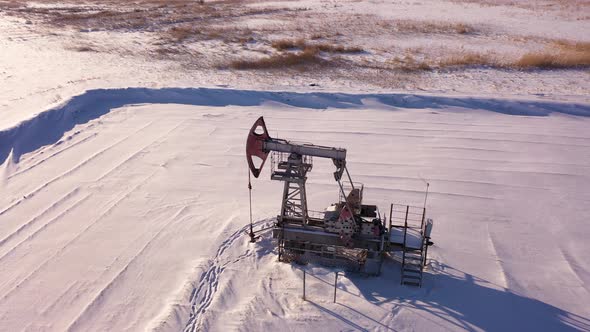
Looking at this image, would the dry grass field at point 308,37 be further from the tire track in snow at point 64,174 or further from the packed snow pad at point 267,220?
the tire track in snow at point 64,174

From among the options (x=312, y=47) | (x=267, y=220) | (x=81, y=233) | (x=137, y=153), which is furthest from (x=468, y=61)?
(x=81, y=233)

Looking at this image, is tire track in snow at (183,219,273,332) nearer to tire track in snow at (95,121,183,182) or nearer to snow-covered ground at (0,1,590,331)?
snow-covered ground at (0,1,590,331)

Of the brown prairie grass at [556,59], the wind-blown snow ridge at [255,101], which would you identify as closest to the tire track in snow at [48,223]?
the wind-blown snow ridge at [255,101]

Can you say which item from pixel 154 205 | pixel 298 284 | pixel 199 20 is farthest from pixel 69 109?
pixel 199 20

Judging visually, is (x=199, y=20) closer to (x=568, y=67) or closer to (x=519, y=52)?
(x=519, y=52)

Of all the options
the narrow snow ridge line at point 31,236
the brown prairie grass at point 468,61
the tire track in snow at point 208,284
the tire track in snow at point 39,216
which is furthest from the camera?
the brown prairie grass at point 468,61

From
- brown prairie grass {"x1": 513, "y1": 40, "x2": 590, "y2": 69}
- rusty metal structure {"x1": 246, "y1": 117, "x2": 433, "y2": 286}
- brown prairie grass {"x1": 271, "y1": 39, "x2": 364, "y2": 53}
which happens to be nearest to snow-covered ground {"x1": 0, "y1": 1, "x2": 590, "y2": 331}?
rusty metal structure {"x1": 246, "y1": 117, "x2": 433, "y2": 286}

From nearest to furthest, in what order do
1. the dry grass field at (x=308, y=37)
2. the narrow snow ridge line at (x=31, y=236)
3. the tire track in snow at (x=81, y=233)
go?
the narrow snow ridge line at (x=31, y=236), the tire track in snow at (x=81, y=233), the dry grass field at (x=308, y=37)
